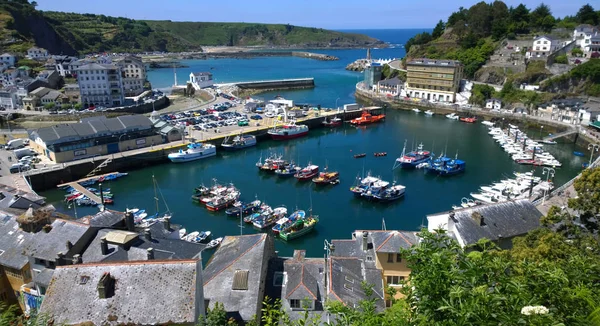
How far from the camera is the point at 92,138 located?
1486 inches

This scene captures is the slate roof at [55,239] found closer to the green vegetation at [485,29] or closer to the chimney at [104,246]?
Answer: the chimney at [104,246]

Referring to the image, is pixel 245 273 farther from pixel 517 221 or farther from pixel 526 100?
pixel 526 100

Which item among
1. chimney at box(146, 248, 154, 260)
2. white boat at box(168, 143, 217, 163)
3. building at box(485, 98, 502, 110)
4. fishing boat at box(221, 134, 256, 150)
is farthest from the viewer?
building at box(485, 98, 502, 110)

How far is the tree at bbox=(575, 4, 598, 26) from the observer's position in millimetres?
75125

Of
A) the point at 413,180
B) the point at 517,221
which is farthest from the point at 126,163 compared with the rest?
the point at 517,221

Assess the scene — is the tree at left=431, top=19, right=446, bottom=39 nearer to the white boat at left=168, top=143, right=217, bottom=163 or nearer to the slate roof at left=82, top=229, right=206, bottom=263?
the white boat at left=168, top=143, right=217, bottom=163

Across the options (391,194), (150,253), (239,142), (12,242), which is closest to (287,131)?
(239,142)

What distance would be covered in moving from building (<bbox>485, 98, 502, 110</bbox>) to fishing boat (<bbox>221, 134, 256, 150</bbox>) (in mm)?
34497

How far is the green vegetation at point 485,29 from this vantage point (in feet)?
235

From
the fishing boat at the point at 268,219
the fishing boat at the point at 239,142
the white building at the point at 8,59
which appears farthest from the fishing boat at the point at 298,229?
the white building at the point at 8,59

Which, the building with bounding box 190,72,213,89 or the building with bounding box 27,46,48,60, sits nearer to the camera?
the building with bounding box 190,72,213,89

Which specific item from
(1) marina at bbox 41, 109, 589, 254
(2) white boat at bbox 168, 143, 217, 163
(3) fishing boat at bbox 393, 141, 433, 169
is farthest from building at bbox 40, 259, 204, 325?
(3) fishing boat at bbox 393, 141, 433, 169

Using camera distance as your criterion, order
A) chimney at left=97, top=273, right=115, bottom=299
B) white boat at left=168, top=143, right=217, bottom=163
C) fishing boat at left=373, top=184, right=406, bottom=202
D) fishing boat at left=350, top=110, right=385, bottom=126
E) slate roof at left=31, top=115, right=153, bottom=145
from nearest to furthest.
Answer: chimney at left=97, top=273, right=115, bottom=299
fishing boat at left=373, top=184, right=406, bottom=202
slate roof at left=31, top=115, right=153, bottom=145
white boat at left=168, top=143, right=217, bottom=163
fishing boat at left=350, top=110, right=385, bottom=126

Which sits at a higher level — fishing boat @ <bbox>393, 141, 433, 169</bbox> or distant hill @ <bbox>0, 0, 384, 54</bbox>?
distant hill @ <bbox>0, 0, 384, 54</bbox>
